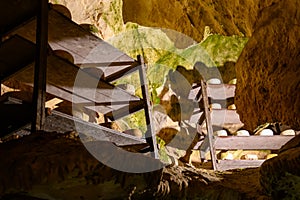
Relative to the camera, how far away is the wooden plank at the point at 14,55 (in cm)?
259

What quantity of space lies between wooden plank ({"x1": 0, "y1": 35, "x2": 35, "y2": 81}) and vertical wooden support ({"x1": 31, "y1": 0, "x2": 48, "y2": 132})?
0.11 metres

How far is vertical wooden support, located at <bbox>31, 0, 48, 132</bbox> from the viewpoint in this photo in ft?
7.69

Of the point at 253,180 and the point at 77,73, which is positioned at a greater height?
the point at 77,73

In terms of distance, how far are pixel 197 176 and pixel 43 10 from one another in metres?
1.68

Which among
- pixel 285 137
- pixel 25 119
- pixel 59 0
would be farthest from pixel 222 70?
pixel 25 119

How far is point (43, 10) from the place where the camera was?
2.69 metres

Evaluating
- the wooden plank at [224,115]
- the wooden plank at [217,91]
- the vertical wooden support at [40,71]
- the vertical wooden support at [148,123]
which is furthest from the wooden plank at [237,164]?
the vertical wooden support at [40,71]

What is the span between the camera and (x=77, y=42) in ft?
11.7

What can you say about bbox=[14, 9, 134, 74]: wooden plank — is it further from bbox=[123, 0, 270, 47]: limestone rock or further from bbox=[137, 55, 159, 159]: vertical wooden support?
bbox=[123, 0, 270, 47]: limestone rock

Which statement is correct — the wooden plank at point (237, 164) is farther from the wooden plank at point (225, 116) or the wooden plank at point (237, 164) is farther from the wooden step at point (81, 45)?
the wooden step at point (81, 45)

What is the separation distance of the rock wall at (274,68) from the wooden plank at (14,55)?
1893mm

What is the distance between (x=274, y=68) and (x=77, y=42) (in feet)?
6.21

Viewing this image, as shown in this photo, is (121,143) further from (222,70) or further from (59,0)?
(222,70)

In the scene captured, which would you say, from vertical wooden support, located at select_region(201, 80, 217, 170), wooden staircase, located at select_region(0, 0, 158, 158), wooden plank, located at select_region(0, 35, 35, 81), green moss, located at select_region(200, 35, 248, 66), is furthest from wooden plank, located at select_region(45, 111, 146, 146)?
green moss, located at select_region(200, 35, 248, 66)
